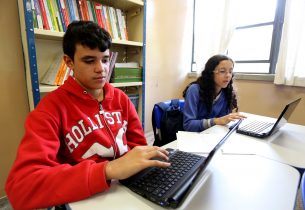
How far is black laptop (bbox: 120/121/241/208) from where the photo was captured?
20.6 inches

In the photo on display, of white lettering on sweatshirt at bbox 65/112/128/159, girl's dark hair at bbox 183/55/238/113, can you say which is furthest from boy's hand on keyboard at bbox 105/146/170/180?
girl's dark hair at bbox 183/55/238/113

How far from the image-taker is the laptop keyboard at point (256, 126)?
Answer: 1.20 metres

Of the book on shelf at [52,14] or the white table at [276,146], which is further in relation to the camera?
the book on shelf at [52,14]

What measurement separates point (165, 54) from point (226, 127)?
64.0 inches

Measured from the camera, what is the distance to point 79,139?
0.79 metres

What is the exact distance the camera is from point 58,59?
1445 millimetres

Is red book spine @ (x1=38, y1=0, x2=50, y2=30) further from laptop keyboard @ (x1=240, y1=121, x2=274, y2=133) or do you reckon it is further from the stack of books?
laptop keyboard @ (x1=240, y1=121, x2=274, y2=133)

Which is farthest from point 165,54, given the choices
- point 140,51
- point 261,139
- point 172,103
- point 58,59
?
point 261,139

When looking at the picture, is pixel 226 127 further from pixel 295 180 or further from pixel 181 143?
pixel 295 180

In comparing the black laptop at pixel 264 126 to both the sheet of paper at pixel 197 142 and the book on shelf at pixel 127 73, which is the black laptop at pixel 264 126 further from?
the book on shelf at pixel 127 73

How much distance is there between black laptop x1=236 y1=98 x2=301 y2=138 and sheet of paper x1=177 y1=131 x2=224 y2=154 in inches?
8.4

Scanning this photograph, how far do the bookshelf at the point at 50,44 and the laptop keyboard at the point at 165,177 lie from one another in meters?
0.97

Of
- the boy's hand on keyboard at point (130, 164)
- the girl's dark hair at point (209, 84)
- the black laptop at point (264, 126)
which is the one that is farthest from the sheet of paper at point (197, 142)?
the girl's dark hair at point (209, 84)

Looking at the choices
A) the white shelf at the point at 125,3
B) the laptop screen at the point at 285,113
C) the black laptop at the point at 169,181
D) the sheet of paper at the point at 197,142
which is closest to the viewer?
the black laptop at the point at 169,181
